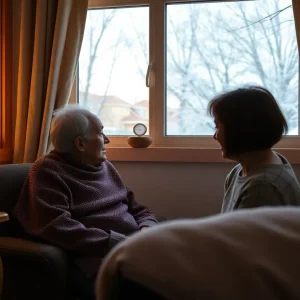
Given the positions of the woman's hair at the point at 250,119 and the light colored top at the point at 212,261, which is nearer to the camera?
the light colored top at the point at 212,261

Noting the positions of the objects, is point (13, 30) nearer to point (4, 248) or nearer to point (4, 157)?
point (4, 157)

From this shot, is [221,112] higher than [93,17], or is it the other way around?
[93,17]

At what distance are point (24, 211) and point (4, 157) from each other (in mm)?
924

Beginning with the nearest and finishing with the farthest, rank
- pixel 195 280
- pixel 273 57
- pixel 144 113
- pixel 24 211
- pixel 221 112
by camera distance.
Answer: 1. pixel 195 280
2. pixel 221 112
3. pixel 24 211
4. pixel 273 57
5. pixel 144 113

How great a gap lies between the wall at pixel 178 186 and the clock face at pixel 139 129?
0.62ft

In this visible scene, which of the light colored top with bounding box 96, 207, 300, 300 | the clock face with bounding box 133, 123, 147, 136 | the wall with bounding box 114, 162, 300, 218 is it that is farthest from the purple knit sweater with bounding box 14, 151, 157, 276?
the light colored top with bounding box 96, 207, 300, 300

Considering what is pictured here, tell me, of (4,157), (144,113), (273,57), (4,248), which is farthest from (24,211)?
(273,57)

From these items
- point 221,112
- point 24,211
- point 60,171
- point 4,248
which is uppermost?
point 221,112

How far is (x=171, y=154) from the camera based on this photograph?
2609mm

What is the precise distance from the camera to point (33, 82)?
8.75 feet

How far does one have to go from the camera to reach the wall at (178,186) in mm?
2590

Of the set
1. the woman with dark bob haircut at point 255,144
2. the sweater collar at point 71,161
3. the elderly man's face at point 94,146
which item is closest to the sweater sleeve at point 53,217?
the sweater collar at point 71,161

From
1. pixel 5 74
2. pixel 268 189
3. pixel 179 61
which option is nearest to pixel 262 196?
pixel 268 189

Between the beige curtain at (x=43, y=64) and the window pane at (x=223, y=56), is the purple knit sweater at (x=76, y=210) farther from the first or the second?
the window pane at (x=223, y=56)
